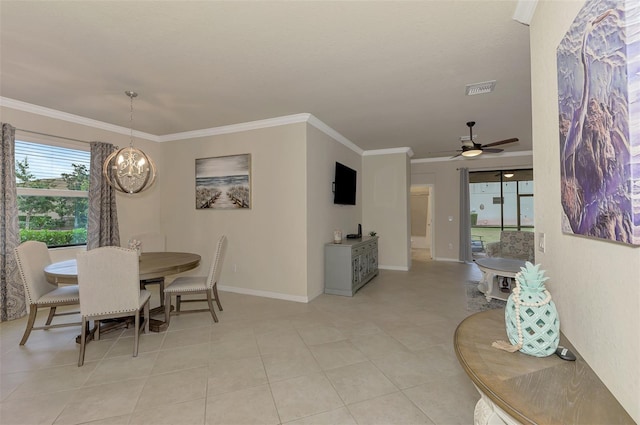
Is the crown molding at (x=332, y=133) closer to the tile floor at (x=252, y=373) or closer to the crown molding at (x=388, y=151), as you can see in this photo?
the crown molding at (x=388, y=151)

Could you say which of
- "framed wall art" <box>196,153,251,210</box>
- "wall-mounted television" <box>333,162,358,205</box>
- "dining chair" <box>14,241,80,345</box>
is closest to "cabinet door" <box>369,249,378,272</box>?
"wall-mounted television" <box>333,162,358,205</box>

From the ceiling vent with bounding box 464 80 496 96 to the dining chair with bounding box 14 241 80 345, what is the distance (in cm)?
440

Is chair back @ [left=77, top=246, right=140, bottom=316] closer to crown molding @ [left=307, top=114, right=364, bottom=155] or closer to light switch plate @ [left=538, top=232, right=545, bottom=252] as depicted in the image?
crown molding @ [left=307, top=114, right=364, bottom=155]

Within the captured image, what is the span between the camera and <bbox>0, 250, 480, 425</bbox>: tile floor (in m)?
1.87

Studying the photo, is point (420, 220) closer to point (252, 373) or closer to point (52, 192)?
point (252, 373)

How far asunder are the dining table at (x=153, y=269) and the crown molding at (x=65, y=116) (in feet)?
6.65

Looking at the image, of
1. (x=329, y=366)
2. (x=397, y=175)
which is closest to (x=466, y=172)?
(x=397, y=175)

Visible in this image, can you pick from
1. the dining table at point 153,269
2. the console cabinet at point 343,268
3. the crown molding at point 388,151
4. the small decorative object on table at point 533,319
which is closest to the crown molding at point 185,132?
the crown molding at point 388,151

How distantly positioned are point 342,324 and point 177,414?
187cm

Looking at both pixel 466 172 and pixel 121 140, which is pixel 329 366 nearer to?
pixel 121 140

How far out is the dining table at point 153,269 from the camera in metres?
2.56

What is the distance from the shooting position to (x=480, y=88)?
310 centimetres

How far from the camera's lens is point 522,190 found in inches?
280

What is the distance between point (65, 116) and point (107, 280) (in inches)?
113
